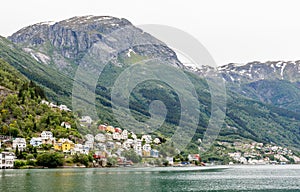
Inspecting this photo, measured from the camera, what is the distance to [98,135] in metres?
150

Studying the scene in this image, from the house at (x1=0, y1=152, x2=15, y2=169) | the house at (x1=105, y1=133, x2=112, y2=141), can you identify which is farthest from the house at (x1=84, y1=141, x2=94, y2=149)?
the house at (x1=0, y1=152, x2=15, y2=169)

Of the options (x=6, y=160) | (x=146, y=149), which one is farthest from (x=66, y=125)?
(x=6, y=160)

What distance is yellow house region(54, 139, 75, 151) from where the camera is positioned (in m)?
121

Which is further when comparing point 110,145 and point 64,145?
point 110,145

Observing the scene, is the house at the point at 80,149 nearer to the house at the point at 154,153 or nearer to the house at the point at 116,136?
the house at the point at 154,153

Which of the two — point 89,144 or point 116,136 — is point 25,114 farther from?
point 116,136

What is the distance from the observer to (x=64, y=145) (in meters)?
122

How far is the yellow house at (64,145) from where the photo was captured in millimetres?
120938

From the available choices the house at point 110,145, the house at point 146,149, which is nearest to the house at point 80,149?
the house at point 110,145

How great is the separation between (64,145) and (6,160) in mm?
21430

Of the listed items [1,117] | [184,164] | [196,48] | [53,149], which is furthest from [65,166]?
[184,164]

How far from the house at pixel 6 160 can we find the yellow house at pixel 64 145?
1721 centimetres

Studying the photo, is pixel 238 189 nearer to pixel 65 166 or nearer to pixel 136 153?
pixel 65 166

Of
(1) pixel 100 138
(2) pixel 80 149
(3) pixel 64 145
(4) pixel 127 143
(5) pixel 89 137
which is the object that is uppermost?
(1) pixel 100 138
